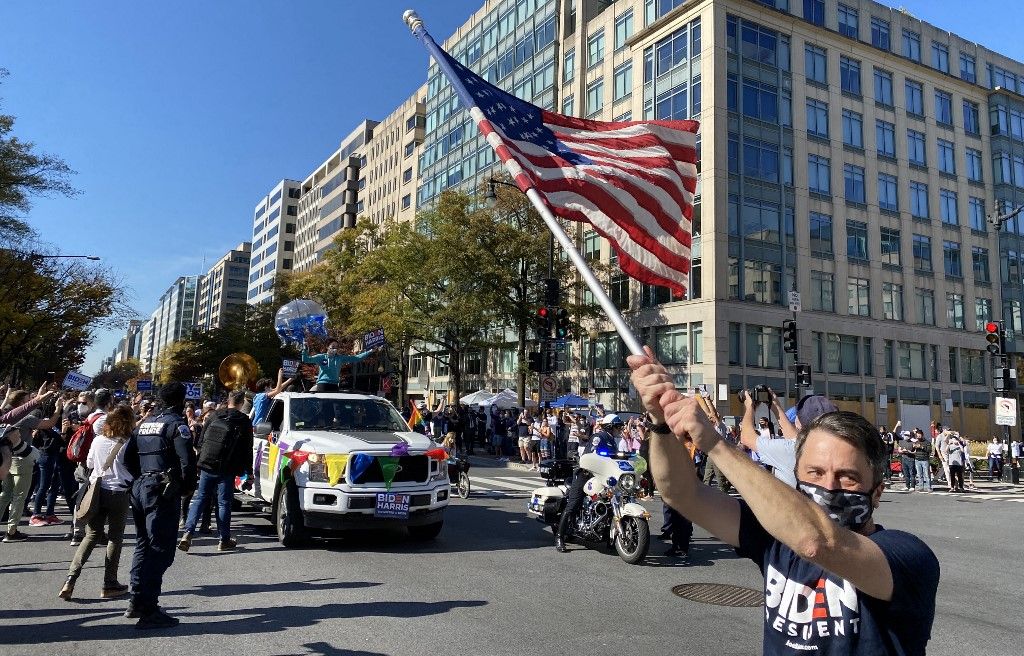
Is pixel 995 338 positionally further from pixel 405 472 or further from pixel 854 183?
pixel 405 472

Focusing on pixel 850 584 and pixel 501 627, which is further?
pixel 501 627

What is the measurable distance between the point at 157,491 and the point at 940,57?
56.3 metres

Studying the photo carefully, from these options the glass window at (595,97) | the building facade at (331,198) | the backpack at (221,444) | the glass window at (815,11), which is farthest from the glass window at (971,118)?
the building facade at (331,198)

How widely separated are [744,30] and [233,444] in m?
38.8

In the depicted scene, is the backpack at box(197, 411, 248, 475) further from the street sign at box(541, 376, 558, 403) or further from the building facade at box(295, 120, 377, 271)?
the building facade at box(295, 120, 377, 271)

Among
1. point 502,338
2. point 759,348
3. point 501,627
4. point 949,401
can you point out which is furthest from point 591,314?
point 501,627

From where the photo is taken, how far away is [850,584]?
2.18 m

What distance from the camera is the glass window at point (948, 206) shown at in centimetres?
4747

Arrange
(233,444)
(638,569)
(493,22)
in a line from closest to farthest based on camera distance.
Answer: (638,569)
(233,444)
(493,22)

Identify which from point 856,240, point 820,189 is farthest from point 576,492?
point 856,240

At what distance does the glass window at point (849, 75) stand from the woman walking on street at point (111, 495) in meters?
46.2

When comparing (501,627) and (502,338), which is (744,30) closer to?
(502,338)

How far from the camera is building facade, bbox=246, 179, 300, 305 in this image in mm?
121438

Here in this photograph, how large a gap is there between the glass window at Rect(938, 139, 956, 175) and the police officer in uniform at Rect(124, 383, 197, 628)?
52.6 m
